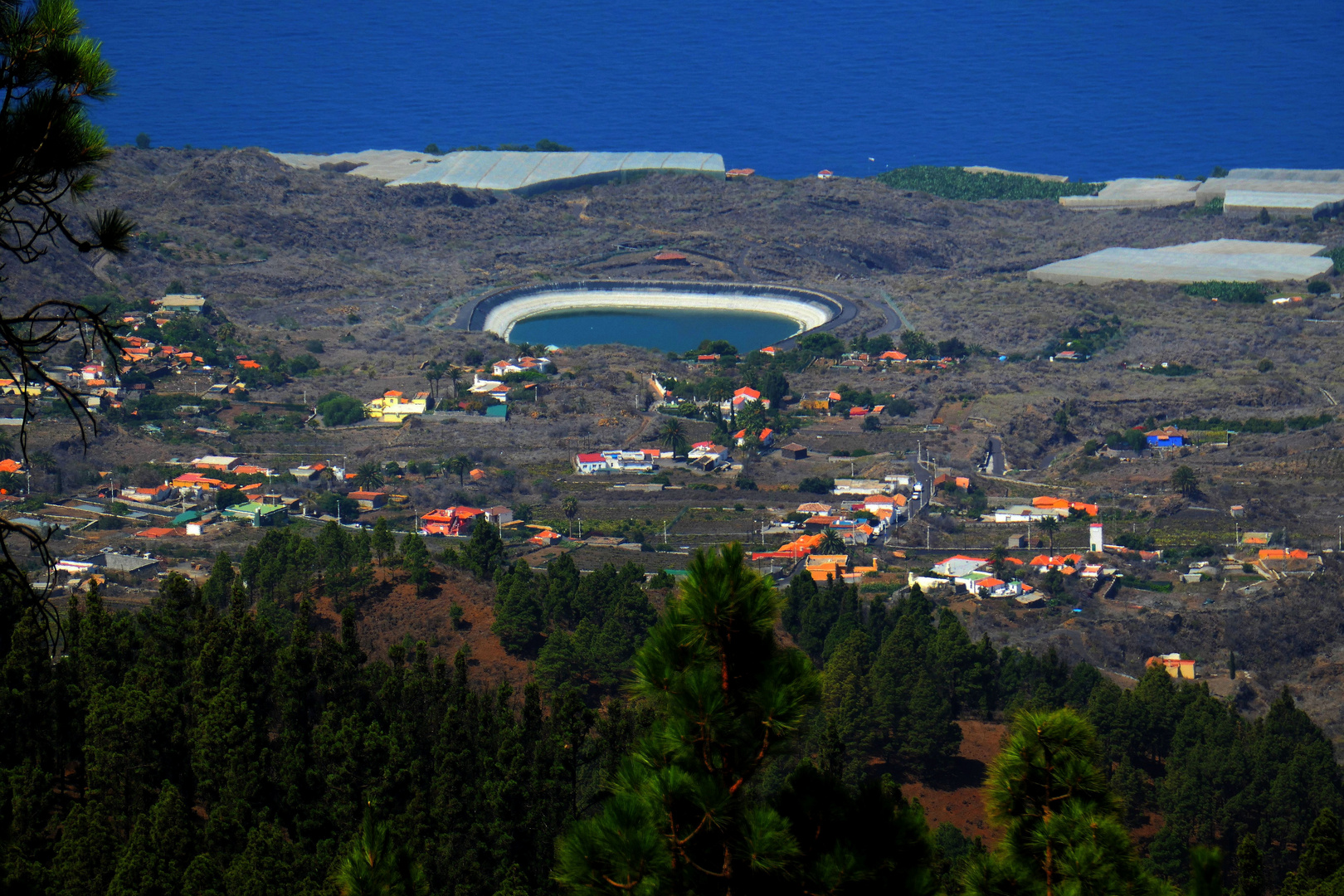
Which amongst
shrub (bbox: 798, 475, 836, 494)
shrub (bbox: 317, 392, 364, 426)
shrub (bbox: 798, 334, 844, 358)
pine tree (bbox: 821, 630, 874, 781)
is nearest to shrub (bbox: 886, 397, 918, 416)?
shrub (bbox: 798, 334, 844, 358)

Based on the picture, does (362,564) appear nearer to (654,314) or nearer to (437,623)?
(437,623)

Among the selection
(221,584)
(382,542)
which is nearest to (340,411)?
(382,542)

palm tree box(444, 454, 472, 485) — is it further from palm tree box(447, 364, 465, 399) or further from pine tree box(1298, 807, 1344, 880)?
pine tree box(1298, 807, 1344, 880)

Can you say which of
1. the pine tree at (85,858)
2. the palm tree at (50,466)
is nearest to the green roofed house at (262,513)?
the palm tree at (50,466)

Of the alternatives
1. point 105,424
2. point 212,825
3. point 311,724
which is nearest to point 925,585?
point 311,724

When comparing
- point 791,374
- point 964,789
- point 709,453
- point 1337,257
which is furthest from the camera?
point 1337,257

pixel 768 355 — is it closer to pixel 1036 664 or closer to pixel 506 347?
pixel 506 347

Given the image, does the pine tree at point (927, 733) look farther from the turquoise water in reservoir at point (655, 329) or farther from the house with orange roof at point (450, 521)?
the turquoise water in reservoir at point (655, 329)
